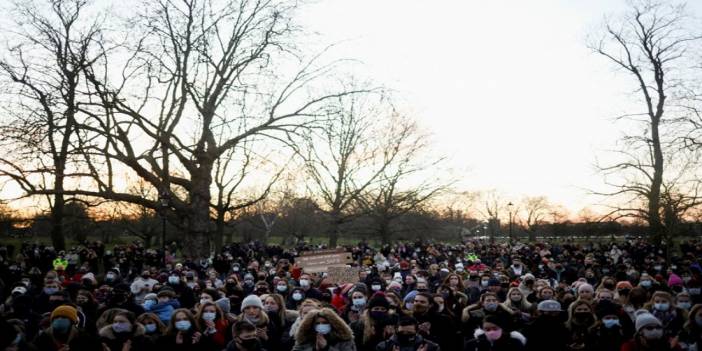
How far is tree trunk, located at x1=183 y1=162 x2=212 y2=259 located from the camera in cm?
1967

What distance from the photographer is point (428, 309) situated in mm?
7320

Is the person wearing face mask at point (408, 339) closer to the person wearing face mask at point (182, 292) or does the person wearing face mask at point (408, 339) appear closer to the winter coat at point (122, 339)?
the winter coat at point (122, 339)

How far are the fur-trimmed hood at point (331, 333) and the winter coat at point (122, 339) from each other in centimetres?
206

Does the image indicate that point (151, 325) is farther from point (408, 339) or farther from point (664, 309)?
point (664, 309)

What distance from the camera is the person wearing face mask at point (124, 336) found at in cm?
649

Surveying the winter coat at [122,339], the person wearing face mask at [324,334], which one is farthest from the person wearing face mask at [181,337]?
the person wearing face mask at [324,334]

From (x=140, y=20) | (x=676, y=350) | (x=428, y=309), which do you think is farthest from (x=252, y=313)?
(x=140, y=20)

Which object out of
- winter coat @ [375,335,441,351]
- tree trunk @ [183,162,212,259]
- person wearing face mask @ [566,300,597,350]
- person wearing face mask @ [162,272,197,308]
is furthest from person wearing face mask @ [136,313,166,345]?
tree trunk @ [183,162,212,259]

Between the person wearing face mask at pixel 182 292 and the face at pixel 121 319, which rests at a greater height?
the face at pixel 121 319

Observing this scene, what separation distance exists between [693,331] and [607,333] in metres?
1.12

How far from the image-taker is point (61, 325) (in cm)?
637

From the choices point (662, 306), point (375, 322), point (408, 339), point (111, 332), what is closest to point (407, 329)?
point (408, 339)

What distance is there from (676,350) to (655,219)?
16.4m

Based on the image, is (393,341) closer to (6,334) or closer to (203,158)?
(6,334)
